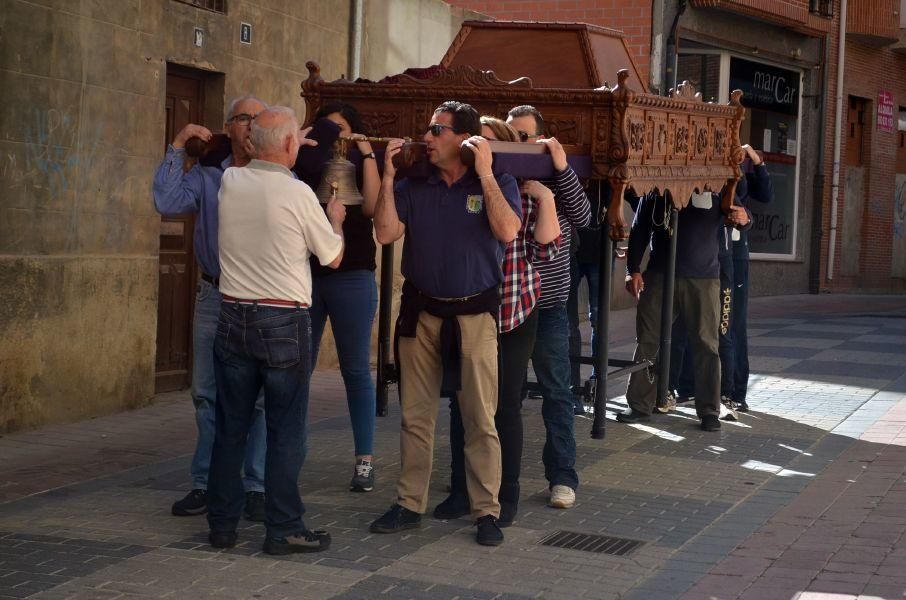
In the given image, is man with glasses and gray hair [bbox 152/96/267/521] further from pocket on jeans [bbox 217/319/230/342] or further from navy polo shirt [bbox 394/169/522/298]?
navy polo shirt [bbox 394/169/522/298]

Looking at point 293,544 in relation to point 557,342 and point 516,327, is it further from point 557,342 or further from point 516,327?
point 557,342

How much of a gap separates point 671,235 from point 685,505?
2.77 m

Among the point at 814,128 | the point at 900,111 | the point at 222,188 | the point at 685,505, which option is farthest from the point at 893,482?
the point at 900,111

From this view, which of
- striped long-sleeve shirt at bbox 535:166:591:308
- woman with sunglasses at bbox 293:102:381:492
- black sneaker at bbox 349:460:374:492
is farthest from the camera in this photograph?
black sneaker at bbox 349:460:374:492

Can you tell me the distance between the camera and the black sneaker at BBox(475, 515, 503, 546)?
6.26m

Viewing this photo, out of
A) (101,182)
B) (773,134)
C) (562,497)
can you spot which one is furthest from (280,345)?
(773,134)

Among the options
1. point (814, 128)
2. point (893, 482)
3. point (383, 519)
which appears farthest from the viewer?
point (814, 128)

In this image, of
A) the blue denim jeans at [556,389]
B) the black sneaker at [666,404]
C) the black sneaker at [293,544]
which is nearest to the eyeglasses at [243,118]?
the blue denim jeans at [556,389]

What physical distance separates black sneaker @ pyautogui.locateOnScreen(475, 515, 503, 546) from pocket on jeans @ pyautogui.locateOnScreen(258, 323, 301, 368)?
114cm

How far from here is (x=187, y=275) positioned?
10945mm

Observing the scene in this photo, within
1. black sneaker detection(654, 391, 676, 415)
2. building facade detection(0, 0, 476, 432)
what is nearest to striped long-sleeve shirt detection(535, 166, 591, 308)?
black sneaker detection(654, 391, 676, 415)

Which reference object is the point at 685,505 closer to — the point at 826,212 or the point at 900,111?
the point at 826,212

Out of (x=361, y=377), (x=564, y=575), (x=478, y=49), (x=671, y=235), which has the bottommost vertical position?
(x=564, y=575)

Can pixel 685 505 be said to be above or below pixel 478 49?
below
